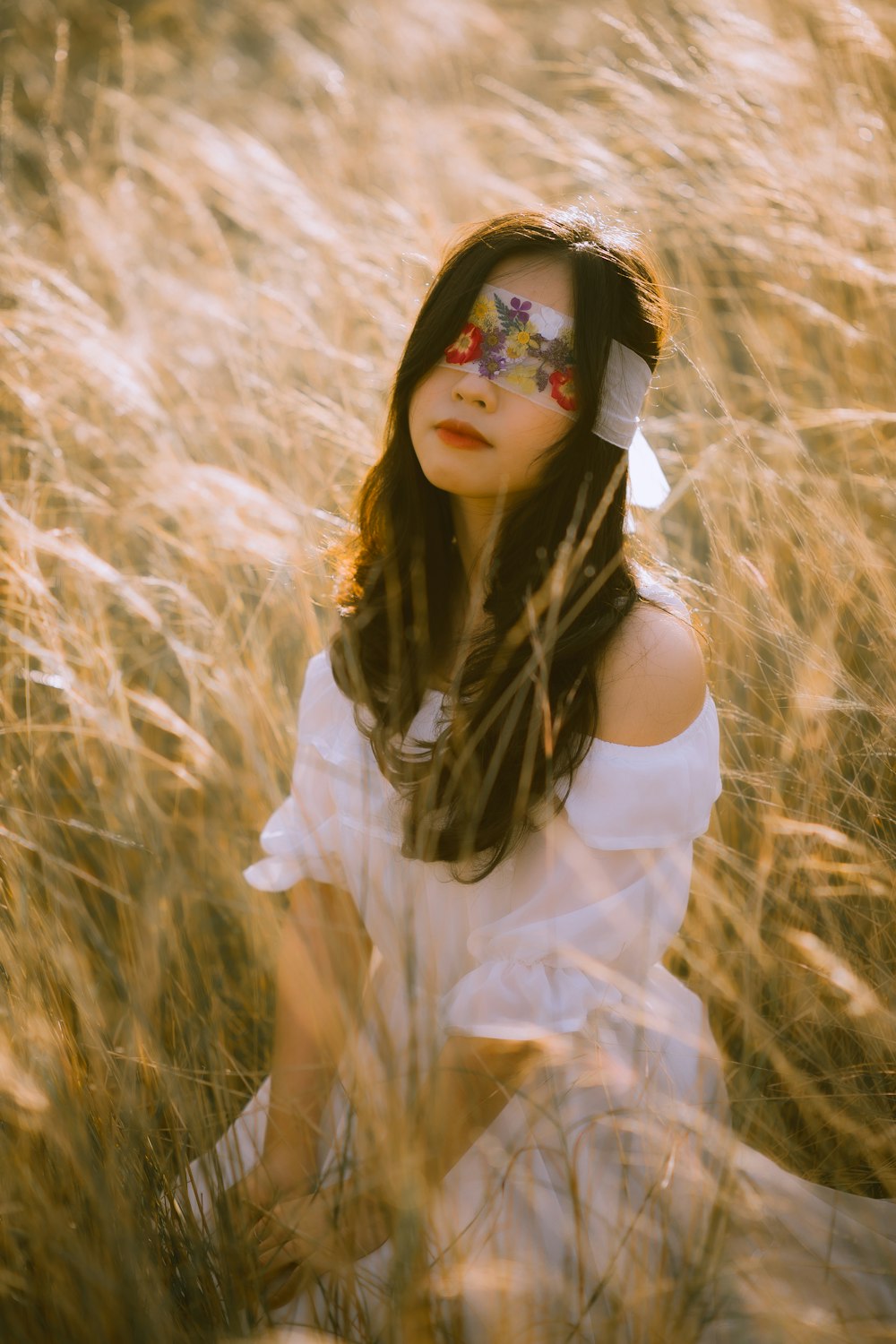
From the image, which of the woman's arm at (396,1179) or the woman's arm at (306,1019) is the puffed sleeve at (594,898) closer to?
the woman's arm at (396,1179)

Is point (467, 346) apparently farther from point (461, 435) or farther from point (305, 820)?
point (305, 820)

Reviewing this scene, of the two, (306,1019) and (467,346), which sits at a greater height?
(467,346)

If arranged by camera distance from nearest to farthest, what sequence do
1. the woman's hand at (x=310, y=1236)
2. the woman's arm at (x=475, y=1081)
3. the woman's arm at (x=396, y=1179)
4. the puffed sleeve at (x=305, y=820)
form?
1. the woman's arm at (x=396, y=1179)
2. the woman's hand at (x=310, y=1236)
3. the woman's arm at (x=475, y=1081)
4. the puffed sleeve at (x=305, y=820)

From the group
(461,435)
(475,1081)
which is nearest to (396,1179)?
(475,1081)

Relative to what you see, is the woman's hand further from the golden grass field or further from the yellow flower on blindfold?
the yellow flower on blindfold

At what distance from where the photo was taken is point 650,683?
1320 mm

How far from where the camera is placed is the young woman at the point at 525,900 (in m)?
1.12

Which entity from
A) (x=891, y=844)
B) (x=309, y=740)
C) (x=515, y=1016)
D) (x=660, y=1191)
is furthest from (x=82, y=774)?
(x=891, y=844)

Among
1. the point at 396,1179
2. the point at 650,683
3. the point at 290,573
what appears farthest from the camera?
the point at 290,573

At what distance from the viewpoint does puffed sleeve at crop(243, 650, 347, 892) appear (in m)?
1.57

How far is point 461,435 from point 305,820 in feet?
2.12

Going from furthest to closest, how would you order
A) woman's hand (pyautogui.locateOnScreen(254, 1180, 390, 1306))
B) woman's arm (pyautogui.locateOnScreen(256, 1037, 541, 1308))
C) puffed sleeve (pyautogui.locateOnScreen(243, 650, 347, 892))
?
puffed sleeve (pyautogui.locateOnScreen(243, 650, 347, 892)) < woman's hand (pyautogui.locateOnScreen(254, 1180, 390, 1306)) < woman's arm (pyautogui.locateOnScreen(256, 1037, 541, 1308))

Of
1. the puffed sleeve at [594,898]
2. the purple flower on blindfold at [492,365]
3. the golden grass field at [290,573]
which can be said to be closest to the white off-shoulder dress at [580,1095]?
the puffed sleeve at [594,898]

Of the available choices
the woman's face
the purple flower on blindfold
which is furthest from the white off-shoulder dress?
the purple flower on blindfold
